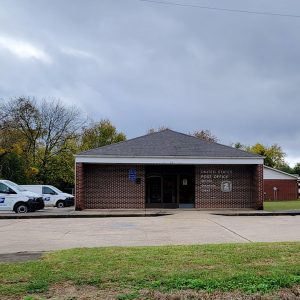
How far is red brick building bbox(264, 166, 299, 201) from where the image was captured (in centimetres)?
5950

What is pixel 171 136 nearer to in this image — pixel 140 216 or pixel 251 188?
pixel 251 188

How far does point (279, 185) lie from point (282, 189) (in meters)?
0.65

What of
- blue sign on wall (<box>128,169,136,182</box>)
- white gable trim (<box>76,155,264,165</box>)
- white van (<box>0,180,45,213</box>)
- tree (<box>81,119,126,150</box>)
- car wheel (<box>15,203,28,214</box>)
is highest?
tree (<box>81,119,126,150</box>)

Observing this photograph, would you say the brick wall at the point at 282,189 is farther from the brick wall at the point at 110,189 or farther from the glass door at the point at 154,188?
the brick wall at the point at 110,189

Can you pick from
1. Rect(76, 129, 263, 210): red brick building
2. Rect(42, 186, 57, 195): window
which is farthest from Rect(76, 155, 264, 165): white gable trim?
Rect(42, 186, 57, 195): window

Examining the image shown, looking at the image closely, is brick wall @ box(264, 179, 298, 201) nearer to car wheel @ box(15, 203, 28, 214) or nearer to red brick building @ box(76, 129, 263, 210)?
red brick building @ box(76, 129, 263, 210)

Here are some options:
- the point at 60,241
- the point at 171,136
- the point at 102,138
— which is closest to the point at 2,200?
the point at 171,136

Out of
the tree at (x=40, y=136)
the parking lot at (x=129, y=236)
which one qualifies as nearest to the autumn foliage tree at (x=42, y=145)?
the tree at (x=40, y=136)

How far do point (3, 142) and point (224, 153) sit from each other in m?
24.3

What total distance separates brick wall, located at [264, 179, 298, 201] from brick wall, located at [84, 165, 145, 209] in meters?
31.6

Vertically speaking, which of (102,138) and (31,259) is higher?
(102,138)

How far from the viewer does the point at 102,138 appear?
72.9m

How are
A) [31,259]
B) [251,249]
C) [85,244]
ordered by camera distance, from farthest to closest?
[85,244]
[251,249]
[31,259]

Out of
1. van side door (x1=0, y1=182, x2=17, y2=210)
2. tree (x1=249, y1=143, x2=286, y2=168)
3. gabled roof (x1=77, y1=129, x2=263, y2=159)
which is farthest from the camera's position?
tree (x1=249, y1=143, x2=286, y2=168)
